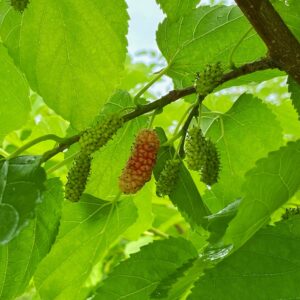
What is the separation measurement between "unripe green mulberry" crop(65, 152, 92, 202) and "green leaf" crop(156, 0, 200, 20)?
257 millimetres

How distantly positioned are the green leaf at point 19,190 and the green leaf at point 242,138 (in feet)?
1.39

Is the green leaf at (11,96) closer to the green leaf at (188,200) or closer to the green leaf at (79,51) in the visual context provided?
the green leaf at (79,51)

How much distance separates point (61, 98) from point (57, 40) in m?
0.09

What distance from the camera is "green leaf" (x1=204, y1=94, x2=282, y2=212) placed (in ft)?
3.97

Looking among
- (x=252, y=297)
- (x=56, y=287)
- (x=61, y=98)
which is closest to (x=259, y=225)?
(x=252, y=297)

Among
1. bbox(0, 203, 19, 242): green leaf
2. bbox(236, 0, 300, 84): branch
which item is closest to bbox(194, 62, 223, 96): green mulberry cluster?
bbox(236, 0, 300, 84): branch

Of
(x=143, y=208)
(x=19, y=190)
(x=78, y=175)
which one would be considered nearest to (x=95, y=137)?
(x=78, y=175)

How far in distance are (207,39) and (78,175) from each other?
1.12ft

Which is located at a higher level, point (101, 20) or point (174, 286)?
point (101, 20)

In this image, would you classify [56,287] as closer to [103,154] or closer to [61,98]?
[103,154]

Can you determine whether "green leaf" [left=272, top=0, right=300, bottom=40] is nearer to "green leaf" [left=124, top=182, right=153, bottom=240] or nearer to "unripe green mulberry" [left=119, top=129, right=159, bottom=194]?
"unripe green mulberry" [left=119, top=129, right=159, bottom=194]

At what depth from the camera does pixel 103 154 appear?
1.17 metres

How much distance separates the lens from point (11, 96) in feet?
3.96

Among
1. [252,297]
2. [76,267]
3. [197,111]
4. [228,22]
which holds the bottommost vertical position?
[252,297]
